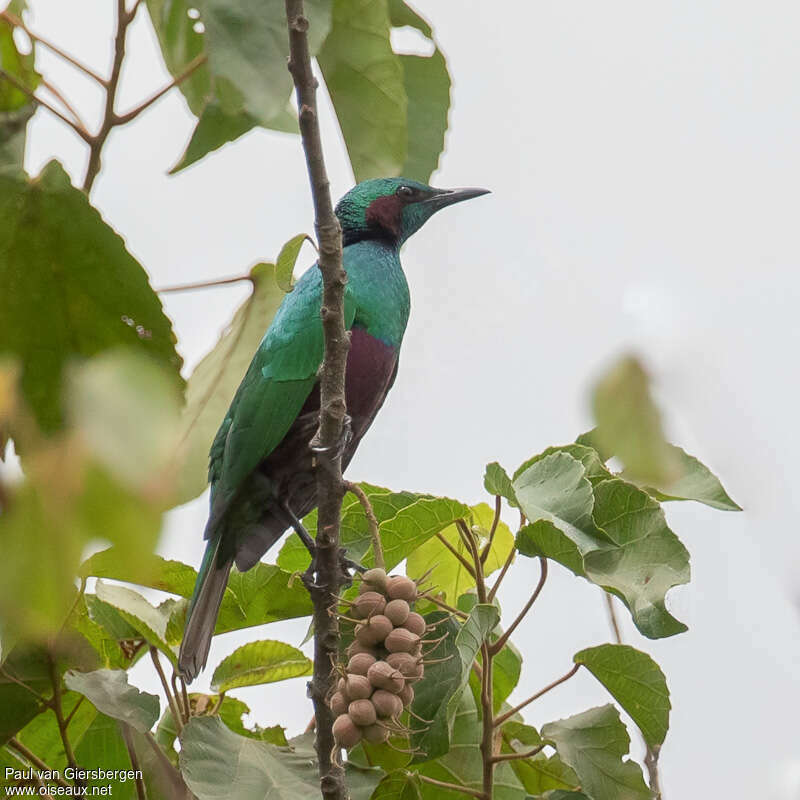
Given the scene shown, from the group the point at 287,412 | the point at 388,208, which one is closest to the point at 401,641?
the point at 287,412

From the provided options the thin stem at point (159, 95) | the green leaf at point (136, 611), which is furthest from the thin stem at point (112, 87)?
the green leaf at point (136, 611)

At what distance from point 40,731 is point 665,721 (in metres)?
1.35

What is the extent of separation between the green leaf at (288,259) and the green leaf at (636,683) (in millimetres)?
865

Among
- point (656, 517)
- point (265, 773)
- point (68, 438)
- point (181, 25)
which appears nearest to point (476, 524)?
point (656, 517)

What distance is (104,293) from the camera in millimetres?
1531

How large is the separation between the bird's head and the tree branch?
166 cm

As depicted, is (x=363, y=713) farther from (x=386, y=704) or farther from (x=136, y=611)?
(x=136, y=611)

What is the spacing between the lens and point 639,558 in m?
1.94

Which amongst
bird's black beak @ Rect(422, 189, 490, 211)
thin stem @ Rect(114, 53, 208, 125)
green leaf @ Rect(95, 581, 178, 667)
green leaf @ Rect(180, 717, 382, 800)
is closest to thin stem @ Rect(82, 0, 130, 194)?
thin stem @ Rect(114, 53, 208, 125)

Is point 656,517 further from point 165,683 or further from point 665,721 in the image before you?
point 165,683

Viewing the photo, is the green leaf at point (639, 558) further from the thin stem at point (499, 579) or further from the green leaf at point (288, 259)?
Result: the green leaf at point (288, 259)

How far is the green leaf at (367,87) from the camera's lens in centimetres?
200

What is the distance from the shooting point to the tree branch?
1.43 meters

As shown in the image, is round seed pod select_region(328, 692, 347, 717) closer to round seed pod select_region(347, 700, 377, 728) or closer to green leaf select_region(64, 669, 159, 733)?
round seed pod select_region(347, 700, 377, 728)
